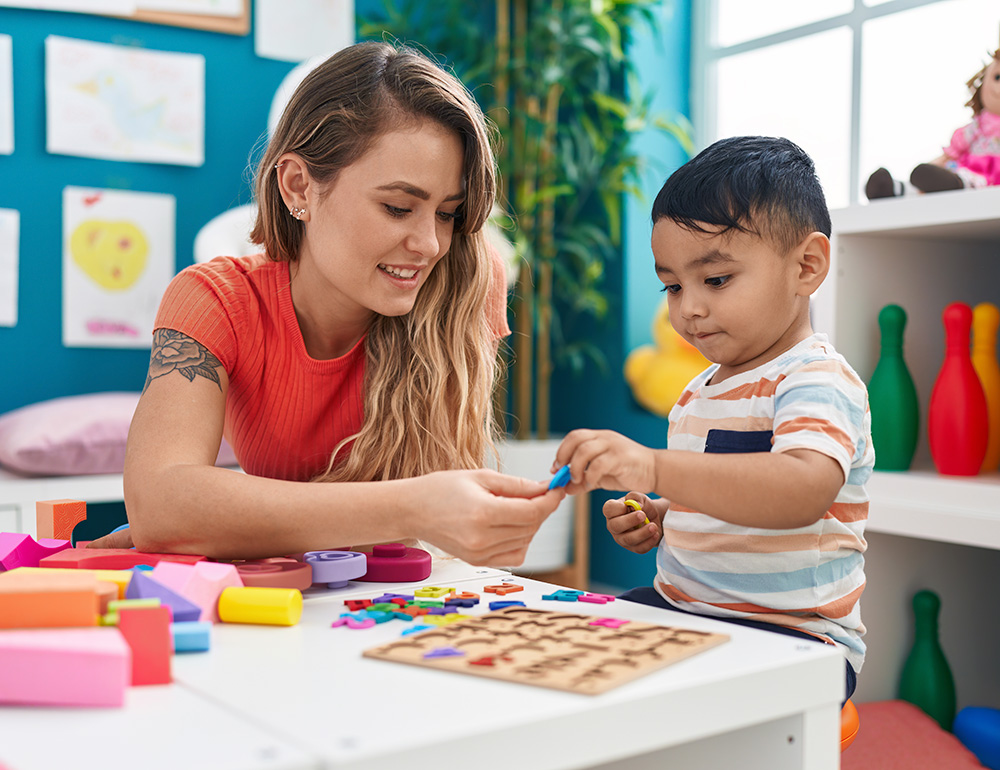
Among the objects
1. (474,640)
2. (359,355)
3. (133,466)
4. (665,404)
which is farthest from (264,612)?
(665,404)

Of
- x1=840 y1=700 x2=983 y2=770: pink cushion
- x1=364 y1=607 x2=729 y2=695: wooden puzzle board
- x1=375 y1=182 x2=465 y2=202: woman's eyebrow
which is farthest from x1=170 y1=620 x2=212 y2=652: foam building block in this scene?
x1=840 y1=700 x2=983 y2=770: pink cushion

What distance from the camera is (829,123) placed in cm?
261

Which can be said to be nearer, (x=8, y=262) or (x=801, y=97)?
(x=8, y=262)

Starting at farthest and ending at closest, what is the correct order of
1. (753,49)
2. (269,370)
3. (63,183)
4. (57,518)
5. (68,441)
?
(753,49) → (63,183) → (68,441) → (269,370) → (57,518)

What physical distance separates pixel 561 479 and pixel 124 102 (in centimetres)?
223

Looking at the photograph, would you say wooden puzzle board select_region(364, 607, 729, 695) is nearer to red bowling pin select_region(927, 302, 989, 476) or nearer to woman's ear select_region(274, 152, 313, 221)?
woman's ear select_region(274, 152, 313, 221)

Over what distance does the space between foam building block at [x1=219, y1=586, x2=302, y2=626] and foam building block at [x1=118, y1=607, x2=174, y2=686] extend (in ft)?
0.45

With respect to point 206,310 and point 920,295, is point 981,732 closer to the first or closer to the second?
point 920,295

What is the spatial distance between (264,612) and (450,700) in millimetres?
237

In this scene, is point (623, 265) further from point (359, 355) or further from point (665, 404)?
point (359, 355)

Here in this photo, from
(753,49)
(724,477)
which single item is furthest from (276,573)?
(753,49)

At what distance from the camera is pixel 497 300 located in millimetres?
1391

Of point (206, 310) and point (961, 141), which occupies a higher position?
point (961, 141)

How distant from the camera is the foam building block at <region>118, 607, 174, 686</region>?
1.93ft
